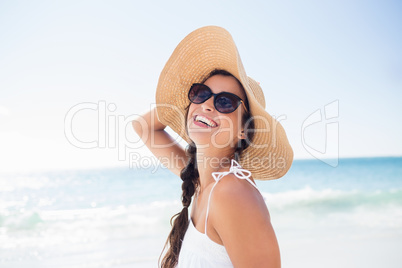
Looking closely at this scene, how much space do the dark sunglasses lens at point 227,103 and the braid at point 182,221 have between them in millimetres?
672

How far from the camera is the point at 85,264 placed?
6.40 meters

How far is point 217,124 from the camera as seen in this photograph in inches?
85.6

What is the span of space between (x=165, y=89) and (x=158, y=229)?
8020mm

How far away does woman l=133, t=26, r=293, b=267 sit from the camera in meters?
1.50

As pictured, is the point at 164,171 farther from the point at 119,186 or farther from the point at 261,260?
the point at 261,260

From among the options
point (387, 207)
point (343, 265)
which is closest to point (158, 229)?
point (343, 265)

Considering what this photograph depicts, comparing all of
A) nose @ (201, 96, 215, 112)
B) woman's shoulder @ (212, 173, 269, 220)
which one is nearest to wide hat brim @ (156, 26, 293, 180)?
nose @ (201, 96, 215, 112)

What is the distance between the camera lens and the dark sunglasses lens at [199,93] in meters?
2.25

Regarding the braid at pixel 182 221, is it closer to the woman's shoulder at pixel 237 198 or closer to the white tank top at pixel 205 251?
the white tank top at pixel 205 251

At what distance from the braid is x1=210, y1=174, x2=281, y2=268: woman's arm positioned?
2.28 ft

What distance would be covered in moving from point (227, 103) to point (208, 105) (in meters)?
0.15

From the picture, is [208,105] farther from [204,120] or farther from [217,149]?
[217,149]

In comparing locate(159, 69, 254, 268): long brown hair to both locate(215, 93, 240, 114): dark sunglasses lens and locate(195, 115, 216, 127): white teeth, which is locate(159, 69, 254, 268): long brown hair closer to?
locate(215, 93, 240, 114): dark sunglasses lens

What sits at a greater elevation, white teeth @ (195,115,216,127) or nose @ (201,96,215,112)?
nose @ (201,96,215,112)
